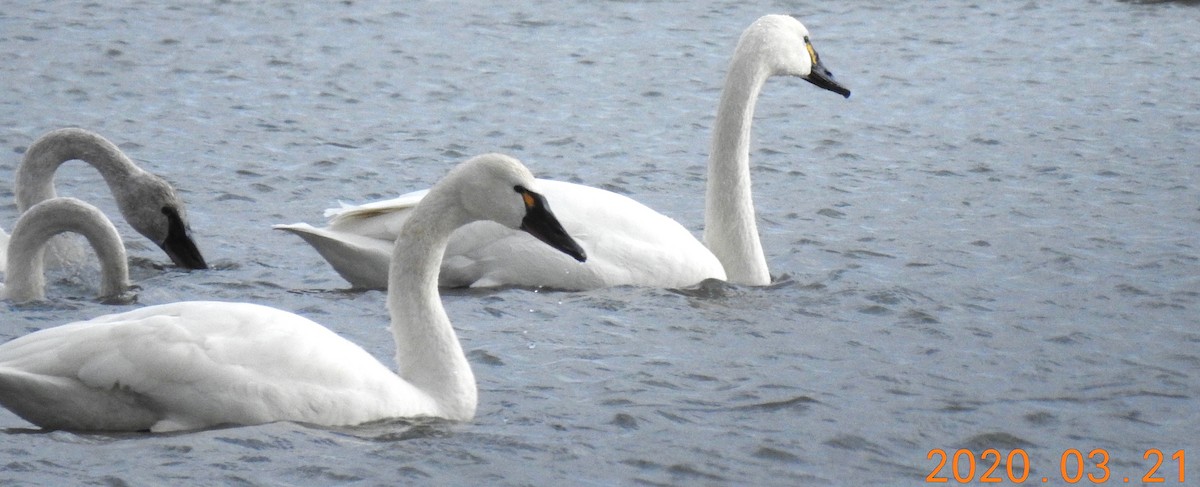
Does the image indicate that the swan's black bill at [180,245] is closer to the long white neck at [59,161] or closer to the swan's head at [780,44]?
the long white neck at [59,161]

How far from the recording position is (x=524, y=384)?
741 centimetres

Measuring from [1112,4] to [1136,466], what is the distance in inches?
598

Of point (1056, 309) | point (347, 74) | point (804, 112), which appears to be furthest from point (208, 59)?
point (1056, 309)

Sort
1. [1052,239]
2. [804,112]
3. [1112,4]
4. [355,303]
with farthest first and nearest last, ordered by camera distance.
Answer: [1112,4] → [804,112] → [1052,239] → [355,303]

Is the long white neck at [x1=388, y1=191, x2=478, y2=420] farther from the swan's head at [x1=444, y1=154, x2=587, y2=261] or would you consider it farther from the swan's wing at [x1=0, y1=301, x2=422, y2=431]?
the swan's wing at [x1=0, y1=301, x2=422, y2=431]

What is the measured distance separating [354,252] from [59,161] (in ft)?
7.01

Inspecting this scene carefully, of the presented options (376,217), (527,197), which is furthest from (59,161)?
(527,197)

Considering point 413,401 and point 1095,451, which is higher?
point 413,401

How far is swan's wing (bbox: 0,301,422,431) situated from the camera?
19.7ft

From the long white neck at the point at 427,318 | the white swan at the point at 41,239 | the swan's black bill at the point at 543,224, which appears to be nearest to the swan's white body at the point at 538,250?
the white swan at the point at 41,239

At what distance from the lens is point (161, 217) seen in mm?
9570

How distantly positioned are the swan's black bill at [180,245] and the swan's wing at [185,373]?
3214 millimetres

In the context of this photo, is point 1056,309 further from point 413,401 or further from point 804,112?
point 804,112

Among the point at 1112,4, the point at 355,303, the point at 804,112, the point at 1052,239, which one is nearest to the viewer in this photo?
the point at 355,303
